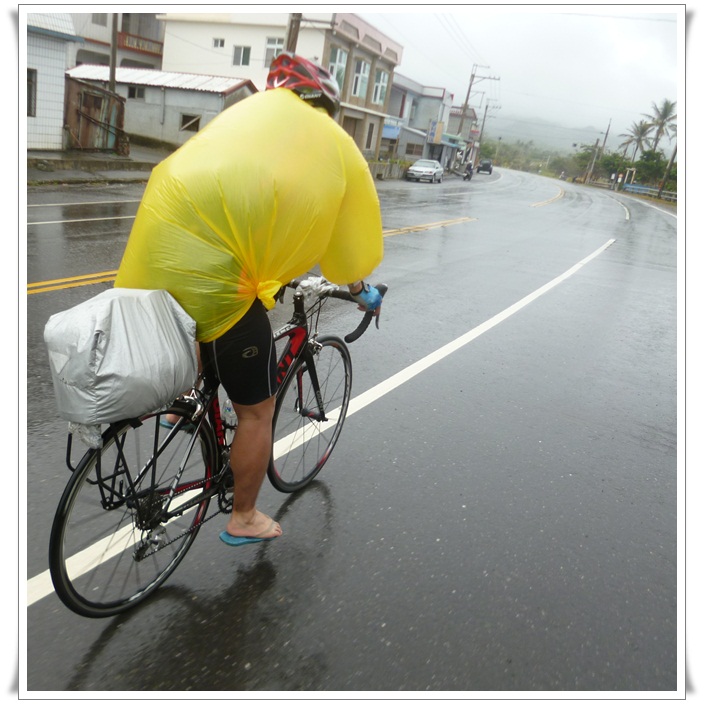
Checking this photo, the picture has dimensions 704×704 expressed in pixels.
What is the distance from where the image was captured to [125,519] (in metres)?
2.70

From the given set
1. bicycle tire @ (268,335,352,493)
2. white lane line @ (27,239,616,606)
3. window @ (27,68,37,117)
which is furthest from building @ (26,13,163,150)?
bicycle tire @ (268,335,352,493)

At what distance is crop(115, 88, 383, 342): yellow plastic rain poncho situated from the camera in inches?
86.3

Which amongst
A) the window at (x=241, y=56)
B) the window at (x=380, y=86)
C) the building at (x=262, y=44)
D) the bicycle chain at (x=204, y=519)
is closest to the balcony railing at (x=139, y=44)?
the building at (x=262, y=44)

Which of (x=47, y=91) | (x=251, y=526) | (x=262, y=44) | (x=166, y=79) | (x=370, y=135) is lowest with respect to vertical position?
(x=251, y=526)

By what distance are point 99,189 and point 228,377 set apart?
1448 cm

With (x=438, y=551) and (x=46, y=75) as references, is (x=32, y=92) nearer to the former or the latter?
(x=46, y=75)

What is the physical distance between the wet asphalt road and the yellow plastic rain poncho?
118cm

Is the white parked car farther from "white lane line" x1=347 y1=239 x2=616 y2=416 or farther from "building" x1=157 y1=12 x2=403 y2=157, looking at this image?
"white lane line" x1=347 y1=239 x2=616 y2=416

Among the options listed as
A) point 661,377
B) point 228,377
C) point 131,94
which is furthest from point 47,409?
point 131,94

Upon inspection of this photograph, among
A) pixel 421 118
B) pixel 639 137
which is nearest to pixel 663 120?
pixel 639 137

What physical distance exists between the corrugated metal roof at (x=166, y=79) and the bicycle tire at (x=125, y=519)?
29.0m

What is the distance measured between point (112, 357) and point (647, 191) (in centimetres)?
7948

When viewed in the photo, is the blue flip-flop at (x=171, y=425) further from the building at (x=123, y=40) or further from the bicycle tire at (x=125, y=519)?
the building at (x=123, y=40)
